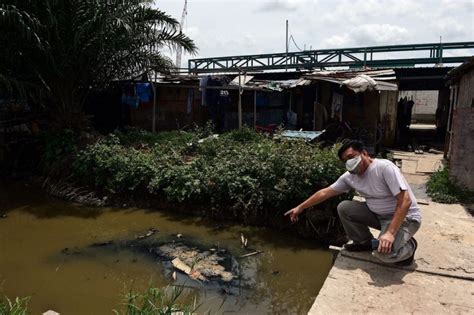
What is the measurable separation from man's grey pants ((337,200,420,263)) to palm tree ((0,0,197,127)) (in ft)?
25.3

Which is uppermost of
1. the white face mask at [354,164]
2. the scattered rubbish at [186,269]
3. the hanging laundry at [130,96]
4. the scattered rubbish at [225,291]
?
the hanging laundry at [130,96]

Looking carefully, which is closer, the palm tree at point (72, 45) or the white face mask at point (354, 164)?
the white face mask at point (354, 164)

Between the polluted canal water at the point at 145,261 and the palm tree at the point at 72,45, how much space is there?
3.61 m

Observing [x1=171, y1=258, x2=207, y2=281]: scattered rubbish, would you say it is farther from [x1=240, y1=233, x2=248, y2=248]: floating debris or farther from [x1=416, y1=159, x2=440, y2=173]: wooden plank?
[x1=416, y1=159, x2=440, y2=173]: wooden plank

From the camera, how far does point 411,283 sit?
13.1 feet

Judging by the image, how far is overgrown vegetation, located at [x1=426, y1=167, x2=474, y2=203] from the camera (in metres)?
7.64

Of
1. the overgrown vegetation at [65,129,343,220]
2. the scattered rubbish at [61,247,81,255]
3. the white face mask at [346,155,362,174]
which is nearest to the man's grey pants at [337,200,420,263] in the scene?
the white face mask at [346,155,362,174]

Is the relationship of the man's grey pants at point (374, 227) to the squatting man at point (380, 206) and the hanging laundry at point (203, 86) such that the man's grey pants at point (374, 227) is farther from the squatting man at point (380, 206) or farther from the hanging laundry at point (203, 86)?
the hanging laundry at point (203, 86)

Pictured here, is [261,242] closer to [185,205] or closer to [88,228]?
[185,205]

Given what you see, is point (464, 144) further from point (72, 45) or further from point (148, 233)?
point (72, 45)

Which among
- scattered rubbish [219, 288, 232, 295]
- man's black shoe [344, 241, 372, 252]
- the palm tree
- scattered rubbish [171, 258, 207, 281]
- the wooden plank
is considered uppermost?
the palm tree

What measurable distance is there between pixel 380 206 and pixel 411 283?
813 mm

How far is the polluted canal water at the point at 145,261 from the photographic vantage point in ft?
16.7

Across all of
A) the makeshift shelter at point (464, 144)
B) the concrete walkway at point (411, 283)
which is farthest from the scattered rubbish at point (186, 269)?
the makeshift shelter at point (464, 144)
